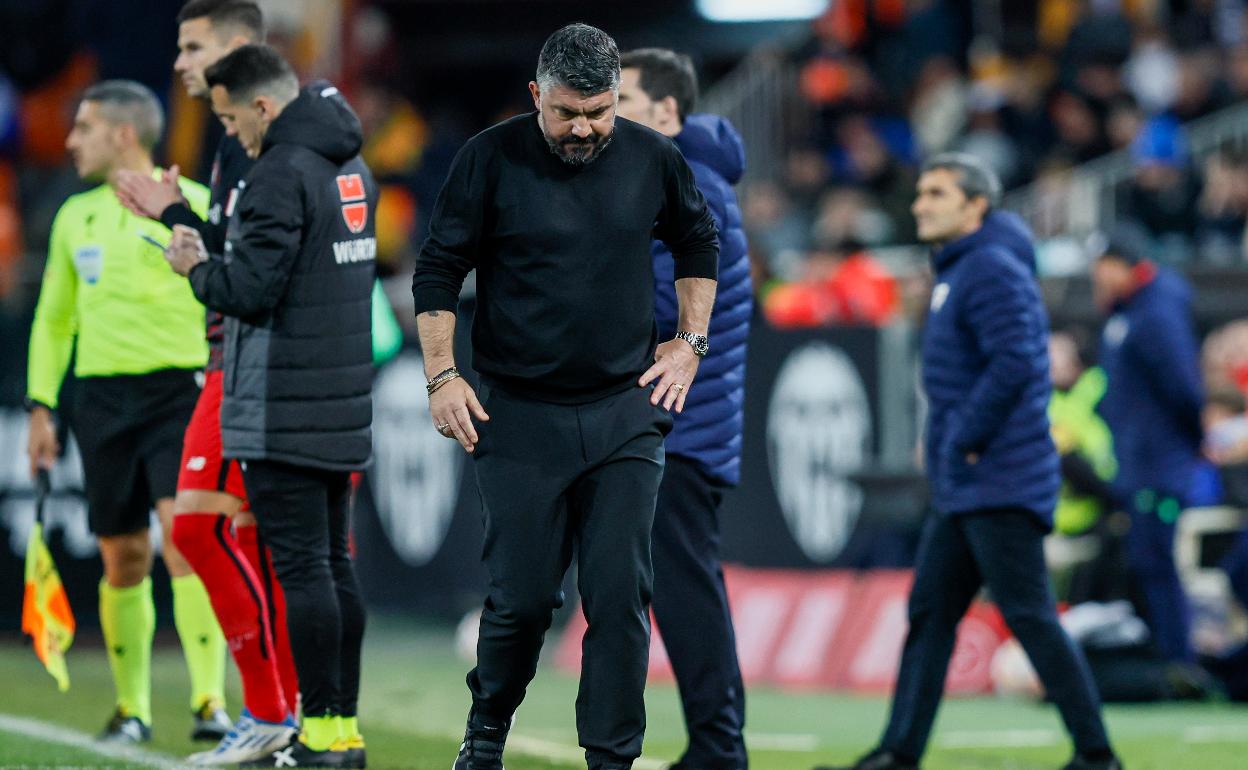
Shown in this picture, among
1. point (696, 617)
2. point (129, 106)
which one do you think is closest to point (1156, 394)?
point (696, 617)

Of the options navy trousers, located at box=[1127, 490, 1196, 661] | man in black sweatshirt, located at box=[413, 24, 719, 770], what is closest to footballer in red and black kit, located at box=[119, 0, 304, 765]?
man in black sweatshirt, located at box=[413, 24, 719, 770]

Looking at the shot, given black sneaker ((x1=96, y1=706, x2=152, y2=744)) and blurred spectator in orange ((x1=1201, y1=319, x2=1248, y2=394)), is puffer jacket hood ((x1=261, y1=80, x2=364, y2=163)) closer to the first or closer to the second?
black sneaker ((x1=96, y1=706, x2=152, y2=744))

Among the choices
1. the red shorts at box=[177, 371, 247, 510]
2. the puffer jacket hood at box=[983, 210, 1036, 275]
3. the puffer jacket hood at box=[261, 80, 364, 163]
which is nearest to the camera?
the puffer jacket hood at box=[261, 80, 364, 163]

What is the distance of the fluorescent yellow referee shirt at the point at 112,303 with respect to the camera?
7.78 metres

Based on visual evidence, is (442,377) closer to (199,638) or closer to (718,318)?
(718,318)

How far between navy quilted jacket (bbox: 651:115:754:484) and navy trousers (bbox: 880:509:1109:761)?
1210 mm

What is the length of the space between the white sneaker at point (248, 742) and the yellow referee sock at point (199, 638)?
95cm

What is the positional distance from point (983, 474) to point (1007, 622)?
0.54 m

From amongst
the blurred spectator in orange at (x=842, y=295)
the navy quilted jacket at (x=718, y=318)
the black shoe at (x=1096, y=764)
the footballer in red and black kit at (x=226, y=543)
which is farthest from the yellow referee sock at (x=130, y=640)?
the blurred spectator in orange at (x=842, y=295)

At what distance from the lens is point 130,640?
7.76m

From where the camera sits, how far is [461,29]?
74.3 feet

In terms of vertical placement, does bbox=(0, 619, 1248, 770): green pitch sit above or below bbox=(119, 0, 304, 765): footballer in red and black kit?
below

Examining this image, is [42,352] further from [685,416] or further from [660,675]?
[660,675]

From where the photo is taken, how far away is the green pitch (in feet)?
24.7
